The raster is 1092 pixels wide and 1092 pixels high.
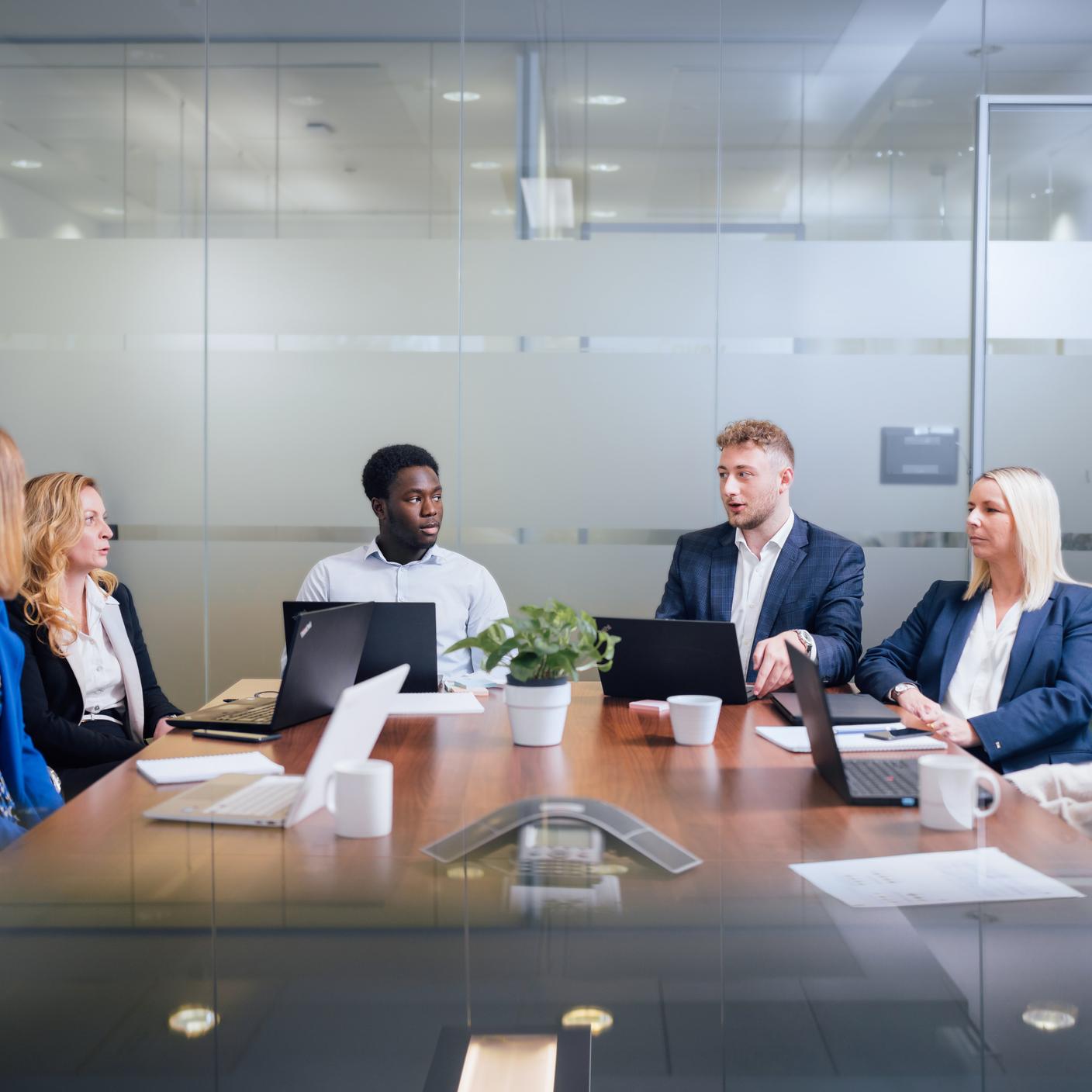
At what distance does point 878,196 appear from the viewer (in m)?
4.34

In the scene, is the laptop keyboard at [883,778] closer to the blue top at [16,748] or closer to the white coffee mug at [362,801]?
the white coffee mug at [362,801]

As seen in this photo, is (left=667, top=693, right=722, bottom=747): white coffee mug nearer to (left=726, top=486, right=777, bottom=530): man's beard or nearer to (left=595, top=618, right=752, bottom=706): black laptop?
(left=595, top=618, right=752, bottom=706): black laptop

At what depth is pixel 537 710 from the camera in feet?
7.11

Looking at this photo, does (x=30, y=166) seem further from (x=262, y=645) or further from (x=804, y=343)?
(x=804, y=343)

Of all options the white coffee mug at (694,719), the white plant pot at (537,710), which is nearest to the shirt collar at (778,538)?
the white coffee mug at (694,719)

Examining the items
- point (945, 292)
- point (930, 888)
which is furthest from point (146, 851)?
point (945, 292)

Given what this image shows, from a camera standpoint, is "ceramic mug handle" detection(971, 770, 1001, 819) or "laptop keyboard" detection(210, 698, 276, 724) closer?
"ceramic mug handle" detection(971, 770, 1001, 819)

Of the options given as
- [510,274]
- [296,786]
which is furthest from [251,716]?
[510,274]

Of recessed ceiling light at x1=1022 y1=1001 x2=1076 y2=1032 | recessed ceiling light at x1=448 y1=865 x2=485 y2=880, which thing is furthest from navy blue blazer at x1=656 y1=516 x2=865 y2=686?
recessed ceiling light at x1=1022 y1=1001 x2=1076 y2=1032

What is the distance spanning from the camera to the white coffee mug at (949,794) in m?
1.62

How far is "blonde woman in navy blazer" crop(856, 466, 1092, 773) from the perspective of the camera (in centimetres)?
265

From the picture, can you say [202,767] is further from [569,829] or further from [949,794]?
[949,794]

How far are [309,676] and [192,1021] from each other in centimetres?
128

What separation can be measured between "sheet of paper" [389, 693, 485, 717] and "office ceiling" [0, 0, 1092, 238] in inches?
95.0
